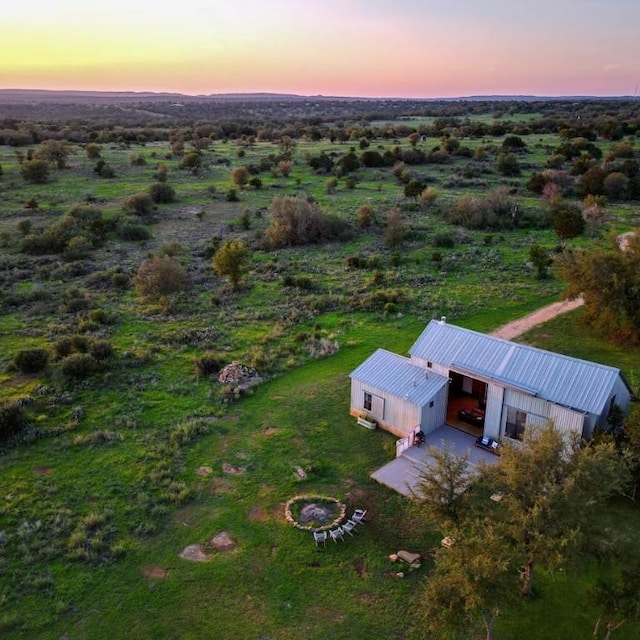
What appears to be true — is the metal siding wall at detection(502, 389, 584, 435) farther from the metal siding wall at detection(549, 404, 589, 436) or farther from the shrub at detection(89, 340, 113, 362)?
the shrub at detection(89, 340, 113, 362)

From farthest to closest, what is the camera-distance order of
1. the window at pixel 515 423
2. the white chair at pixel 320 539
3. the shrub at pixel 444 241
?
1. the shrub at pixel 444 241
2. the window at pixel 515 423
3. the white chair at pixel 320 539

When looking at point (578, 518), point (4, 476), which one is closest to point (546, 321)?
point (578, 518)

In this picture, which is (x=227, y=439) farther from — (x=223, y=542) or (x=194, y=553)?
(x=194, y=553)

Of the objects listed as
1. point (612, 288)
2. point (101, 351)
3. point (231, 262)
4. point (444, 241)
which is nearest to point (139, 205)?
point (231, 262)

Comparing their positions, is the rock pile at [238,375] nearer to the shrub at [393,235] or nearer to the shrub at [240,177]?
the shrub at [393,235]

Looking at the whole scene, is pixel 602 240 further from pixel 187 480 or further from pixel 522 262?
pixel 187 480

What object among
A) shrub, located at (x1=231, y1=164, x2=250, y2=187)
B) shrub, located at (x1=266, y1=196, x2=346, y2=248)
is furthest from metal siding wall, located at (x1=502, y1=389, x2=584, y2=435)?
shrub, located at (x1=231, y1=164, x2=250, y2=187)

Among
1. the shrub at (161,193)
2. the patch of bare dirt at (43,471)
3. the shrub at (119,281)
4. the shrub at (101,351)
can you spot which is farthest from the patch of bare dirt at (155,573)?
the shrub at (161,193)
